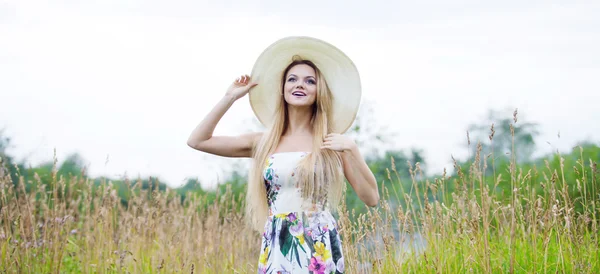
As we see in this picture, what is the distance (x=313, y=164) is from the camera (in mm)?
2658

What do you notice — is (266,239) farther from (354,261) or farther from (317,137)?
(354,261)

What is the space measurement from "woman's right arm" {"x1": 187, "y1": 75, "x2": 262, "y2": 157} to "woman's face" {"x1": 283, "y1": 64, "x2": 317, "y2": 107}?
269mm

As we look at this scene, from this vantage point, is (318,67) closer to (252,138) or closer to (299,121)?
(299,121)

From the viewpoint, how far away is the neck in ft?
9.66

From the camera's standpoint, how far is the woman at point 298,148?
2.59 metres

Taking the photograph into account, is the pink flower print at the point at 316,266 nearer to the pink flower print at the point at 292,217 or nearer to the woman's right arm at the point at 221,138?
the pink flower print at the point at 292,217

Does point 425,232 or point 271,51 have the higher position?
point 271,51

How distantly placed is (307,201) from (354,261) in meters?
0.86

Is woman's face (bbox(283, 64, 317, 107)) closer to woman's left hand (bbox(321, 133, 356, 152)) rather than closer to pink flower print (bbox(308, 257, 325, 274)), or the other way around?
woman's left hand (bbox(321, 133, 356, 152))

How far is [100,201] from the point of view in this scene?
4512 mm

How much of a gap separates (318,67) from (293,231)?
1001 millimetres

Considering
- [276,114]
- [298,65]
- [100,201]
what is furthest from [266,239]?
[100,201]

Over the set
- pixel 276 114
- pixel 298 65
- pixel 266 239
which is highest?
pixel 298 65

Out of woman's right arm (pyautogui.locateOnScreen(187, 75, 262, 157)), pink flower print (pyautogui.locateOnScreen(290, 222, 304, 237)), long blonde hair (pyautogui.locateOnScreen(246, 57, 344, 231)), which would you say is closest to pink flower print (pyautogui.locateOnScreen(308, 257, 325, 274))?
pink flower print (pyautogui.locateOnScreen(290, 222, 304, 237))
